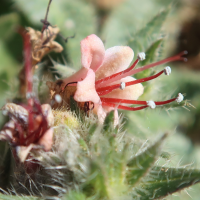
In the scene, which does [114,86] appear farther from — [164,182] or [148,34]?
[148,34]

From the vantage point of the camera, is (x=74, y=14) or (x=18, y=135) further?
(x=74, y=14)

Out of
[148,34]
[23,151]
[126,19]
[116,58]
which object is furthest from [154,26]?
[23,151]

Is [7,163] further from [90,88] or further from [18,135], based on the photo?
[90,88]

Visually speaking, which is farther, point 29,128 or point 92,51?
point 92,51

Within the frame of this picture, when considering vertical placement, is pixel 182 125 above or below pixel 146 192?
below

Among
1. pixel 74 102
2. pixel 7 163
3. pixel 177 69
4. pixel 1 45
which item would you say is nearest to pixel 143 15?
pixel 177 69

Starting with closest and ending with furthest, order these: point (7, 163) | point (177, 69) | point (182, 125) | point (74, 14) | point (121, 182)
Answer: point (121, 182) → point (7, 163) → point (74, 14) → point (182, 125) → point (177, 69)
